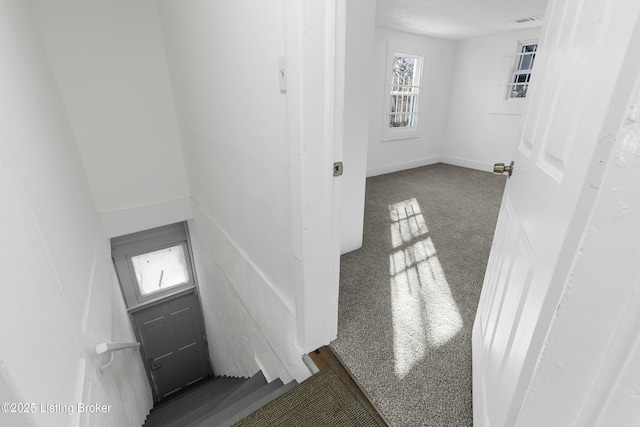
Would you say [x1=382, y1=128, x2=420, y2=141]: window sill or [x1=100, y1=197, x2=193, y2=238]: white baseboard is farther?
[x1=382, y1=128, x2=420, y2=141]: window sill

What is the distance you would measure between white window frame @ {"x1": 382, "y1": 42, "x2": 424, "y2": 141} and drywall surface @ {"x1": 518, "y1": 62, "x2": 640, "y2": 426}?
175 inches

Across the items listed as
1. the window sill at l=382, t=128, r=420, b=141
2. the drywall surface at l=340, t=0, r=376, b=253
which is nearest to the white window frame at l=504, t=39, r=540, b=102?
the window sill at l=382, t=128, r=420, b=141

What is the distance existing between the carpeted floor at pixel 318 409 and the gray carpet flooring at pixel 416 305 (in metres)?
0.08

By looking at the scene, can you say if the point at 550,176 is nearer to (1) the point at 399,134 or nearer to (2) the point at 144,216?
(2) the point at 144,216

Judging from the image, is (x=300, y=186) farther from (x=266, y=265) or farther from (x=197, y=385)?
(x=197, y=385)

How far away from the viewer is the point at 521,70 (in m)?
4.24

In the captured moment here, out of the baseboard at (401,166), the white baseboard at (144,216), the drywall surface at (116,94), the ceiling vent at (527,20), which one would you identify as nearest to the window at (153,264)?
the white baseboard at (144,216)

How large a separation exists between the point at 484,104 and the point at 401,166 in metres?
1.59

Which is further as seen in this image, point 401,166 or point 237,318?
point 401,166

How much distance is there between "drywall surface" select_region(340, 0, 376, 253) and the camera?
74.0 inches

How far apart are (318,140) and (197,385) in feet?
18.1

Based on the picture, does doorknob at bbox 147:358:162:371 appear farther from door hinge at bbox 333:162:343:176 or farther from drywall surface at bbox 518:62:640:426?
drywall surface at bbox 518:62:640:426

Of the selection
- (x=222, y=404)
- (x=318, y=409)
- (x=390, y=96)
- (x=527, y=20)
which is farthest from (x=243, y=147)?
(x=527, y=20)

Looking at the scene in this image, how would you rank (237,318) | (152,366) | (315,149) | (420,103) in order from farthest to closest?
(420,103) → (152,366) → (237,318) → (315,149)
